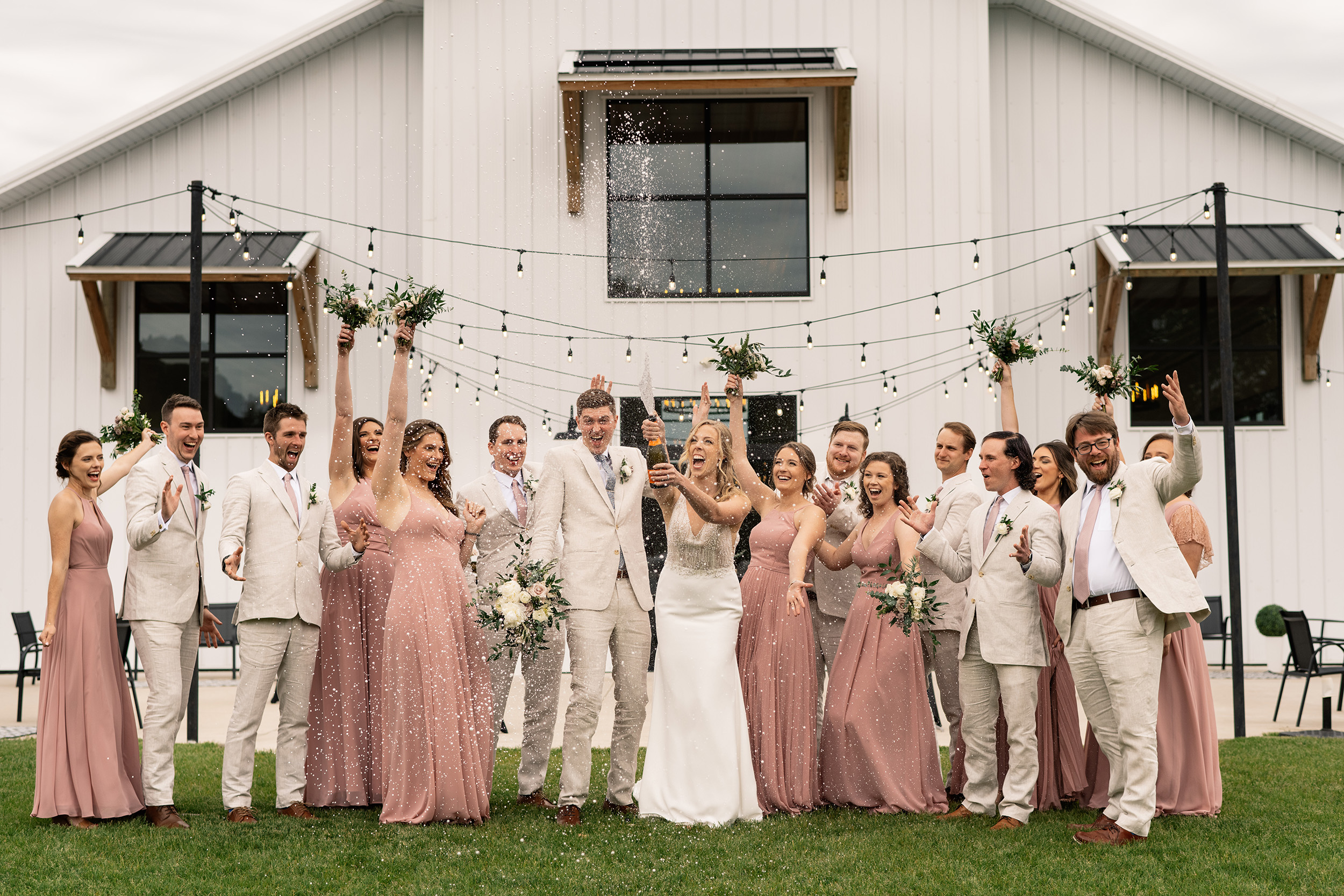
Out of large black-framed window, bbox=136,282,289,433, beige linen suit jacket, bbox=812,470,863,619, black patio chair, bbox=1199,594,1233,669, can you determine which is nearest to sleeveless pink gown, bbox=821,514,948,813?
beige linen suit jacket, bbox=812,470,863,619

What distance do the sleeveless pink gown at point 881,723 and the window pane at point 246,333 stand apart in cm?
1085

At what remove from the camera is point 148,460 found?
6332 millimetres

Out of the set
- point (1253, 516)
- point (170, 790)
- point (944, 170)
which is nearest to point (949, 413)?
point (944, 170)

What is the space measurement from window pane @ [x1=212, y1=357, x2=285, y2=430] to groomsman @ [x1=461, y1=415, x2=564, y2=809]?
7999 mm

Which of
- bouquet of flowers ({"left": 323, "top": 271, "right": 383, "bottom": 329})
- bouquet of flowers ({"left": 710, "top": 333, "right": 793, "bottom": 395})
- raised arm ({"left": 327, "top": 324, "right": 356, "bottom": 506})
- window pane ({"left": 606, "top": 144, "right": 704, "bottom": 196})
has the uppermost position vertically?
window pane ({"left": 606, "top": 144, "right": 704, "bottom": 196})

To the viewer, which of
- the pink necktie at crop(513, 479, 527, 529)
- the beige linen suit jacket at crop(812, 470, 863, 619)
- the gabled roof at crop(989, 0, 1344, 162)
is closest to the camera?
the beige linen suit jacket at crop(812, 470, 863, 619)

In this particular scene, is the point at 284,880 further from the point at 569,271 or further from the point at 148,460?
the point at 569,271

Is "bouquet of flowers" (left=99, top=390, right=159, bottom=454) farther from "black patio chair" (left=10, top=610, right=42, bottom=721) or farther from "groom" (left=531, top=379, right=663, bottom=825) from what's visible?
"black patio chair" (left=10, top=610, right=42, bottom=721)

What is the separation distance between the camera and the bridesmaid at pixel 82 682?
6059 mm

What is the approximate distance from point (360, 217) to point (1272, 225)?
11809mm

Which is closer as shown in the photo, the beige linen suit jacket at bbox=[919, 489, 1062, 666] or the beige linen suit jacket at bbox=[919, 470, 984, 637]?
the beige linen suit jacket at bbox=[919, 489, 1062, 666]

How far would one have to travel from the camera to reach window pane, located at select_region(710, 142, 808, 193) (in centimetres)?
1466

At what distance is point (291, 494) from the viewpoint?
6.41 meters

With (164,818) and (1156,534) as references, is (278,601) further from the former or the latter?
(1156,534)
